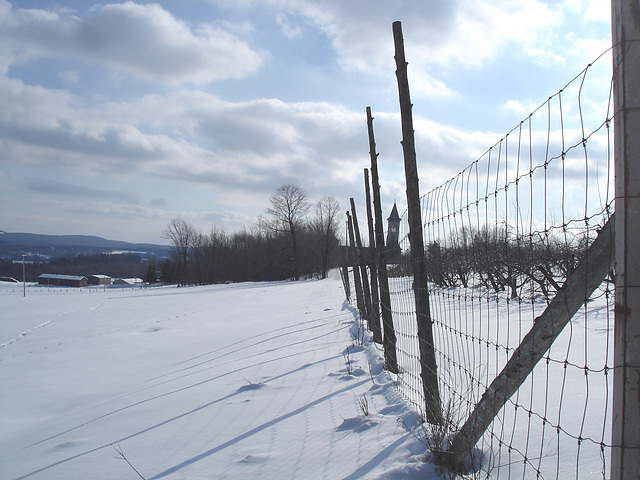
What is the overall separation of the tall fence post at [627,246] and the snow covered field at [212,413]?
1.50 m

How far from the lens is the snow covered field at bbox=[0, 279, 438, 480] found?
3441 mm

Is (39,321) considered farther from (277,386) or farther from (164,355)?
(277,386)

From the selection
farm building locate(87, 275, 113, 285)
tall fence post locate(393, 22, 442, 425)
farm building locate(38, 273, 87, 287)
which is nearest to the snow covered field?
tall fence post locate(393, 22, 442, 425)

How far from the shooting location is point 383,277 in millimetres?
6684

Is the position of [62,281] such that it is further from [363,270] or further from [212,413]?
[212,413]

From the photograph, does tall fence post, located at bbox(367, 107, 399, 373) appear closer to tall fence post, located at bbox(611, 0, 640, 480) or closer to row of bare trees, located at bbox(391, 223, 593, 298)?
row of bare trees, located at bbox(391, 223, 593, 298)

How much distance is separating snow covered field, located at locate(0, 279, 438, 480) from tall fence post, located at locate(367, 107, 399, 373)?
0.29m

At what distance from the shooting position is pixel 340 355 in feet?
24.0

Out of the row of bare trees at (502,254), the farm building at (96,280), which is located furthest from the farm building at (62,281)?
the row of bare trees at (502,254)

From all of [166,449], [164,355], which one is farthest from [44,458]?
[164,355]

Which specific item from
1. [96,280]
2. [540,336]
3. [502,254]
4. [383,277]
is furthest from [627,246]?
[96,280]

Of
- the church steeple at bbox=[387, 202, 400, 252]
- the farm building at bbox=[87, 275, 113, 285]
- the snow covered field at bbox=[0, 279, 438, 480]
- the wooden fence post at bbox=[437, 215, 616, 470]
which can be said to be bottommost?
the farm building at bbox=[87, 275, 113, 285]

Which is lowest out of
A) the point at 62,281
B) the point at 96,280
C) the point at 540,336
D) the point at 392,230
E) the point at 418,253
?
the point at 96,280

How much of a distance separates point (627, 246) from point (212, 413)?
4288 millimetres
